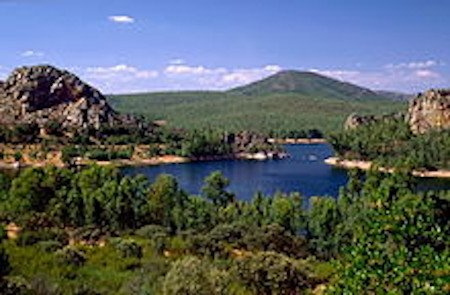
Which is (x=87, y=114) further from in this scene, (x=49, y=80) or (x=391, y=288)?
(x=391, y=288)

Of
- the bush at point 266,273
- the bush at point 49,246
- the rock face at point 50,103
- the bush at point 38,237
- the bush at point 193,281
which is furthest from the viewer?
the rock face at point 50,103

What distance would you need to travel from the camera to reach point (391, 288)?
10.7 m

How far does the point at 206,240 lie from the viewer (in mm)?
49438

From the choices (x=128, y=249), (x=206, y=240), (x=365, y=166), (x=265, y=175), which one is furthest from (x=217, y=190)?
(x=365, y=166)

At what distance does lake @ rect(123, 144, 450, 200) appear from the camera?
380 feet

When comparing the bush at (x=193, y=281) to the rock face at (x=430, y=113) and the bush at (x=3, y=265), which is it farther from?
the rock face at (x=430, y=113)

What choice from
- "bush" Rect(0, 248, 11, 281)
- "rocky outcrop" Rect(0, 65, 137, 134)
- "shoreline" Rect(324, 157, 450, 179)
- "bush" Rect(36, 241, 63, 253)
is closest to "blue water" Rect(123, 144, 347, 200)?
"shoreline" Rect(324, 157, 450, 179)

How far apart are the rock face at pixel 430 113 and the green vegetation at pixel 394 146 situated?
22.2 ft

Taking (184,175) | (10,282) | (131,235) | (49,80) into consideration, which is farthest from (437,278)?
(49,80)

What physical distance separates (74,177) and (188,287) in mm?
44172

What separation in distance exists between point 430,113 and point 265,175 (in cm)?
7692

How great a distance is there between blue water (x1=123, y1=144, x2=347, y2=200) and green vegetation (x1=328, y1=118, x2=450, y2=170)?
867cm

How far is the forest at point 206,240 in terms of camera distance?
11094 mm

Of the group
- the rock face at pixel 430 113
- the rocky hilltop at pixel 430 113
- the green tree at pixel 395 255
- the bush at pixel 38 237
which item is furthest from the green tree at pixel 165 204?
the rock face at pixel 430 113
